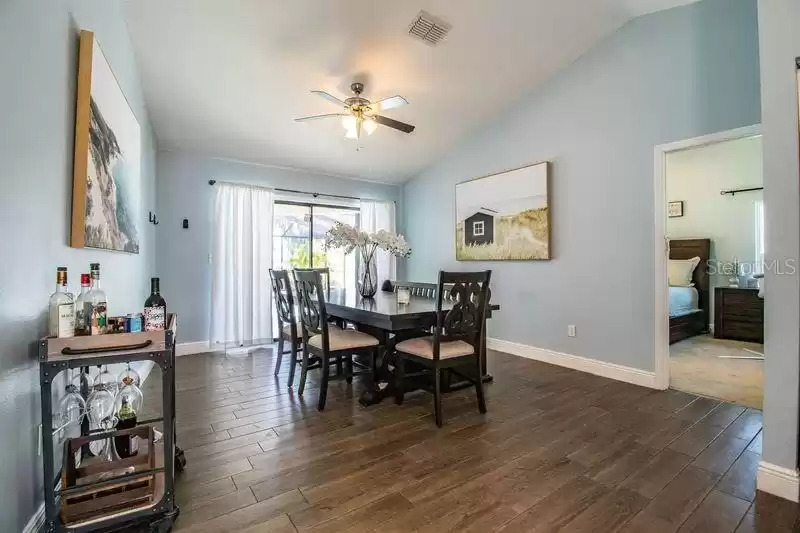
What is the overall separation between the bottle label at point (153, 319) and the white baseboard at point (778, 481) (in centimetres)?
281

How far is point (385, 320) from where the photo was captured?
254 centimetres

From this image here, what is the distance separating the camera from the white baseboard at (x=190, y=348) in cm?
→ 446

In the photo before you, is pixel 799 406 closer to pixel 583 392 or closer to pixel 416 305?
pixel 583 392

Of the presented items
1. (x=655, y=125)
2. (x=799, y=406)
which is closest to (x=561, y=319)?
(x=655, y=125)

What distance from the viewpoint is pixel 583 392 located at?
313 centimetres

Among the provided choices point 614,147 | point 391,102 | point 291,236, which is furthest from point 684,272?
point 291,236

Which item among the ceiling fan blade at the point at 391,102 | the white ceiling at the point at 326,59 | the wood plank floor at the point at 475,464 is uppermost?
the white ceiling at the point at 326,59

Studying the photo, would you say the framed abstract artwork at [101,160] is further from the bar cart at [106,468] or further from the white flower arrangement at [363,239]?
the white flower arrangement at [363,239]

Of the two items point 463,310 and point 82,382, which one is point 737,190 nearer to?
point 463,310

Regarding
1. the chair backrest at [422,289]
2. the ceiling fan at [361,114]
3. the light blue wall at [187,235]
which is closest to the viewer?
the ceiling fan at [361,114]

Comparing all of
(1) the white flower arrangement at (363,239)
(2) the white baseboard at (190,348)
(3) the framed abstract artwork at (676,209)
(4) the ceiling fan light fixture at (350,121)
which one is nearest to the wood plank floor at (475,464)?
(1) the white flower arrangement at (363,239)

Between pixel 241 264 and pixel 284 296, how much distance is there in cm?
151

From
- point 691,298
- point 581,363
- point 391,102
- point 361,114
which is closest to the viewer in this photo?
point 391,102

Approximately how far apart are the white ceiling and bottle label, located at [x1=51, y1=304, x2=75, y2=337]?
2.26 m
